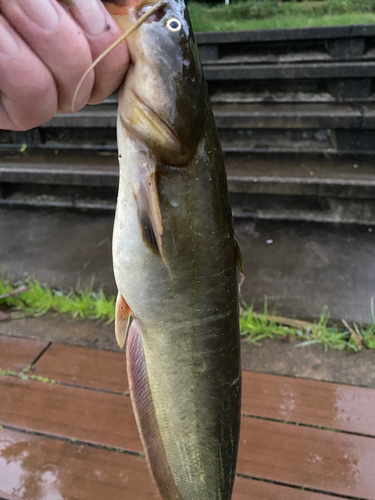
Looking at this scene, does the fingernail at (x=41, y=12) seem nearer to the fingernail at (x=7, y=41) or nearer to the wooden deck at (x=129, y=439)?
the fingernail at (x=7, y=41)

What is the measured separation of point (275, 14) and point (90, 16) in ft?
15.6

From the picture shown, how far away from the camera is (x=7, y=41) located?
0.65 meters

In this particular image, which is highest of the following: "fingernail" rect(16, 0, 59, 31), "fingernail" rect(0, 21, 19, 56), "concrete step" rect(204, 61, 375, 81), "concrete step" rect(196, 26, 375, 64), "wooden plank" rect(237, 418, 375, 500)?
"fingernail" rect(16, 0, 59, 31)

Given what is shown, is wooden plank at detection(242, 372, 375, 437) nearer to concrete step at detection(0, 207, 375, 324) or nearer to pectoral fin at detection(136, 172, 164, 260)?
concrete step at detection(0, 207, 375, 324)

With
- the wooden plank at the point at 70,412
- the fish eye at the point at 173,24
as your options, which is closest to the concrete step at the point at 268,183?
the wooden plank at the point at 70,412

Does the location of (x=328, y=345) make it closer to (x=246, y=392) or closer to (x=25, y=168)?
(x=246, y=392)

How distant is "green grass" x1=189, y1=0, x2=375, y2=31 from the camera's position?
13.3 ft

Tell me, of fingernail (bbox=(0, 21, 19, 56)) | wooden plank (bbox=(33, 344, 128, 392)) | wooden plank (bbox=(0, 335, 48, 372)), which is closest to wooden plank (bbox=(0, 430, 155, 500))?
wooden plank (bbox=(33, 344, 128, 392))

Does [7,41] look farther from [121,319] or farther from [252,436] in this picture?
[252,436]

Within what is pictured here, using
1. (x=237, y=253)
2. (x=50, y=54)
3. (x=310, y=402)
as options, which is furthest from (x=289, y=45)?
(x=50, y=54)

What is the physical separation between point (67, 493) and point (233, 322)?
1.28 meters

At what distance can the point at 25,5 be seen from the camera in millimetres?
641

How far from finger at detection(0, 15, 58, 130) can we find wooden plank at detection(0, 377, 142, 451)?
1.66 meters

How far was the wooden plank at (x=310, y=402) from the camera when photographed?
1927 mm
